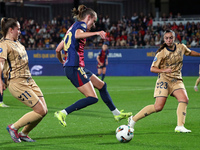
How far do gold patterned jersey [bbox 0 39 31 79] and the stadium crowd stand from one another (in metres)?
22.9

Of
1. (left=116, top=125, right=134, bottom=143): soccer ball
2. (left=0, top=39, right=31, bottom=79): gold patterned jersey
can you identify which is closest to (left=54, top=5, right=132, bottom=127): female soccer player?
(left=116, top=125, right=134, bottom=143): soccer ball

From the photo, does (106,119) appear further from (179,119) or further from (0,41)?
(0,41)

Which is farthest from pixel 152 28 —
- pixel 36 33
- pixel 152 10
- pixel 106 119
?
pixel 106 119

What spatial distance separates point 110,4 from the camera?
144 ft

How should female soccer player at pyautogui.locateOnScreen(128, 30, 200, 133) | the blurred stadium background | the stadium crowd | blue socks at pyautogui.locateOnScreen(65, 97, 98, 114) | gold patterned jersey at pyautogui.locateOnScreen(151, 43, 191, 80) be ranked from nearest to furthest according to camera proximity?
blue socks at pyautogui.locateOnScreen(65, 97, 98, 114) → female soccer player at pyautogui.locateOnScreen(128, 30, 200, 133) → gold patterned jersey at pyautogui.locateOnScreen(151, 43, 191, 80) → the blurred stadium background → the stadium crowd

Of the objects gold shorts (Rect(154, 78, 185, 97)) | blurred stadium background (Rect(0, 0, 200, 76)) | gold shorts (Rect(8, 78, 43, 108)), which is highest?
gold shorts (Rect(8, 78, 43, 108))

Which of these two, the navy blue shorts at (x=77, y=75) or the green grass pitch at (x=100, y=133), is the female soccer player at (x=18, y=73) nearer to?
the green grass pitch at (x=100, y=133)

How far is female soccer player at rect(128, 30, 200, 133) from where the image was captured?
→ 24.0 feet

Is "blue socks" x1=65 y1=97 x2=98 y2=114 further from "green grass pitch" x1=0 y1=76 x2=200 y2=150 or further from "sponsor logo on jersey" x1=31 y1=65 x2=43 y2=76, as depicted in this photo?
"sponsor logo on jersey" x1=31 y1=65 x2=43 y2=76

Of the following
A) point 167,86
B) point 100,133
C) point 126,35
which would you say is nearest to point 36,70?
point 126,35

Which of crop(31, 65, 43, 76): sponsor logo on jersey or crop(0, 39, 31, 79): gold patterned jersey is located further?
crop(31, 65, 43, 76): sponsor logo on jersey

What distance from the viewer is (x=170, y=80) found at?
24.4 ft

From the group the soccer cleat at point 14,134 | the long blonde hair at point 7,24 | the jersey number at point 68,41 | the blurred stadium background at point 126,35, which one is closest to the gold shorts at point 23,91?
the soccer cleat at point 14,134

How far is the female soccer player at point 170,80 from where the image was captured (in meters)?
7.33
